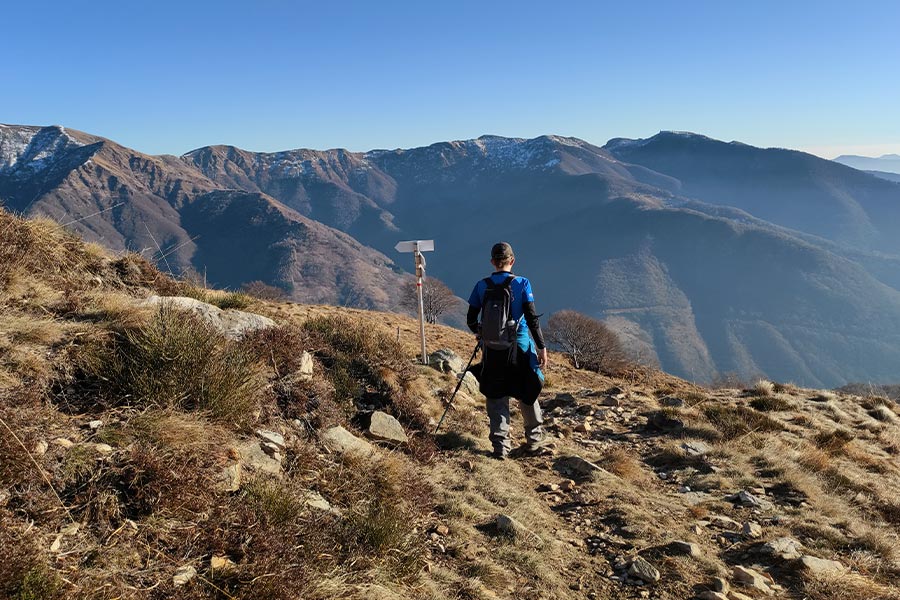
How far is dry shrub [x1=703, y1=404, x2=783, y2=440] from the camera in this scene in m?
8.07

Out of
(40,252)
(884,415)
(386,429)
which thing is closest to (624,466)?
(386,429)

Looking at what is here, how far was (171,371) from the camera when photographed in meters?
4.13

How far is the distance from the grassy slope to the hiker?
64 cm

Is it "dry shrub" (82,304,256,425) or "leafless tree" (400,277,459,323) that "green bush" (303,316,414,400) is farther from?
"leafless tree" (400,277,459,323)

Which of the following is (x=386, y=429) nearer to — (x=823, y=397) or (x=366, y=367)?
(x=366, y=367)

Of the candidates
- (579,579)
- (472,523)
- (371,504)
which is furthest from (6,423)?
(579,579)

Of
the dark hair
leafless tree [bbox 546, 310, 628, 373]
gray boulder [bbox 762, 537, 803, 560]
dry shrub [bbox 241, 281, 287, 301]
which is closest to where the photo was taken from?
gray boulder [bbox 762, 537, 803, 560]

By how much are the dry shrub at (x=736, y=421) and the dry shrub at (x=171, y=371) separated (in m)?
7.46

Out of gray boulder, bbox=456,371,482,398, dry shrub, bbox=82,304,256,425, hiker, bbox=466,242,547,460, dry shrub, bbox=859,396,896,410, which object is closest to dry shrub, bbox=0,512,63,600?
dry shrub, bbox=82,304,256,425

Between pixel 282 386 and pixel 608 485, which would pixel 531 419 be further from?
pixel 282 386

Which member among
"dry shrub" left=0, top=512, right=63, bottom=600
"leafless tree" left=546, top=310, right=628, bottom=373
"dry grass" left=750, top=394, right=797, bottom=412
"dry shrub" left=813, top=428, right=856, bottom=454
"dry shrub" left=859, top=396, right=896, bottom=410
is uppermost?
"dry shrub" left=0, top=512, right=63, bottom=600

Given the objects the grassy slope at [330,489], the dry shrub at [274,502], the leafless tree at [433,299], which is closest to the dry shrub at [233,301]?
the grassy slope at [330,489]

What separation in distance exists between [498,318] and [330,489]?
289 cm

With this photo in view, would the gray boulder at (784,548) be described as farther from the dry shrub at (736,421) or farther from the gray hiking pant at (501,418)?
the dry shrub at (736,421)
